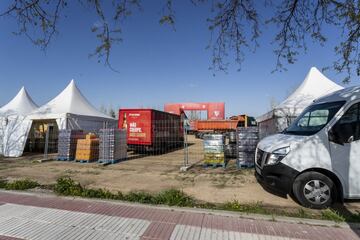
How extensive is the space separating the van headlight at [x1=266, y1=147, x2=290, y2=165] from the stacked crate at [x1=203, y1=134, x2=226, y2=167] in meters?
4.59

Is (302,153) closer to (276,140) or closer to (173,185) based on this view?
(276,140)

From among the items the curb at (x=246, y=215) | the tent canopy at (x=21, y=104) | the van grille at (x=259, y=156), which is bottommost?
the curb at (x=246, y=215)

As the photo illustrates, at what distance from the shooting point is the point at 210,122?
27078 mm

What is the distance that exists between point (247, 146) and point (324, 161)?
15.6 ft

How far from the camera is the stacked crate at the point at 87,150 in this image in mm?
12116

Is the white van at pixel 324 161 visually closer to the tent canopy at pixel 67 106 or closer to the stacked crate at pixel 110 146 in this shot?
the stacked crate at pixel 110 146

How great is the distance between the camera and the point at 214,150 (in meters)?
9.84

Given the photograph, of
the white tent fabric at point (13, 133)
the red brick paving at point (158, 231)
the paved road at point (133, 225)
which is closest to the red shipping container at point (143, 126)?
the white tent fabric at point (13, 133)

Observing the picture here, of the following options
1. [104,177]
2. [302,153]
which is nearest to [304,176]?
[302,153]

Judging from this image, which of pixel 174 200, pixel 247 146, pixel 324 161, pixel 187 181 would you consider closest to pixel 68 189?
pixel 174 200

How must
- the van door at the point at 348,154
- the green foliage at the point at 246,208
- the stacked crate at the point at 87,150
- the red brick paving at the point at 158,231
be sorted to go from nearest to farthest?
the red brick paving at the point at 158,231 → the green foliage at the point at 246,208 → the van door at the point at 348,154 → the stacked crate at the point at 87,150

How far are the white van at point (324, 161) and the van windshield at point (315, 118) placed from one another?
28 millimetres

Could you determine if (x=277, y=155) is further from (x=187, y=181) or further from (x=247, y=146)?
(x=247, y=146)

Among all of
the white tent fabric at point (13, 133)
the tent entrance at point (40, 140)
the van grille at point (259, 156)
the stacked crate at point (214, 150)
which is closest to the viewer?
the van grille at point (259, 156)
